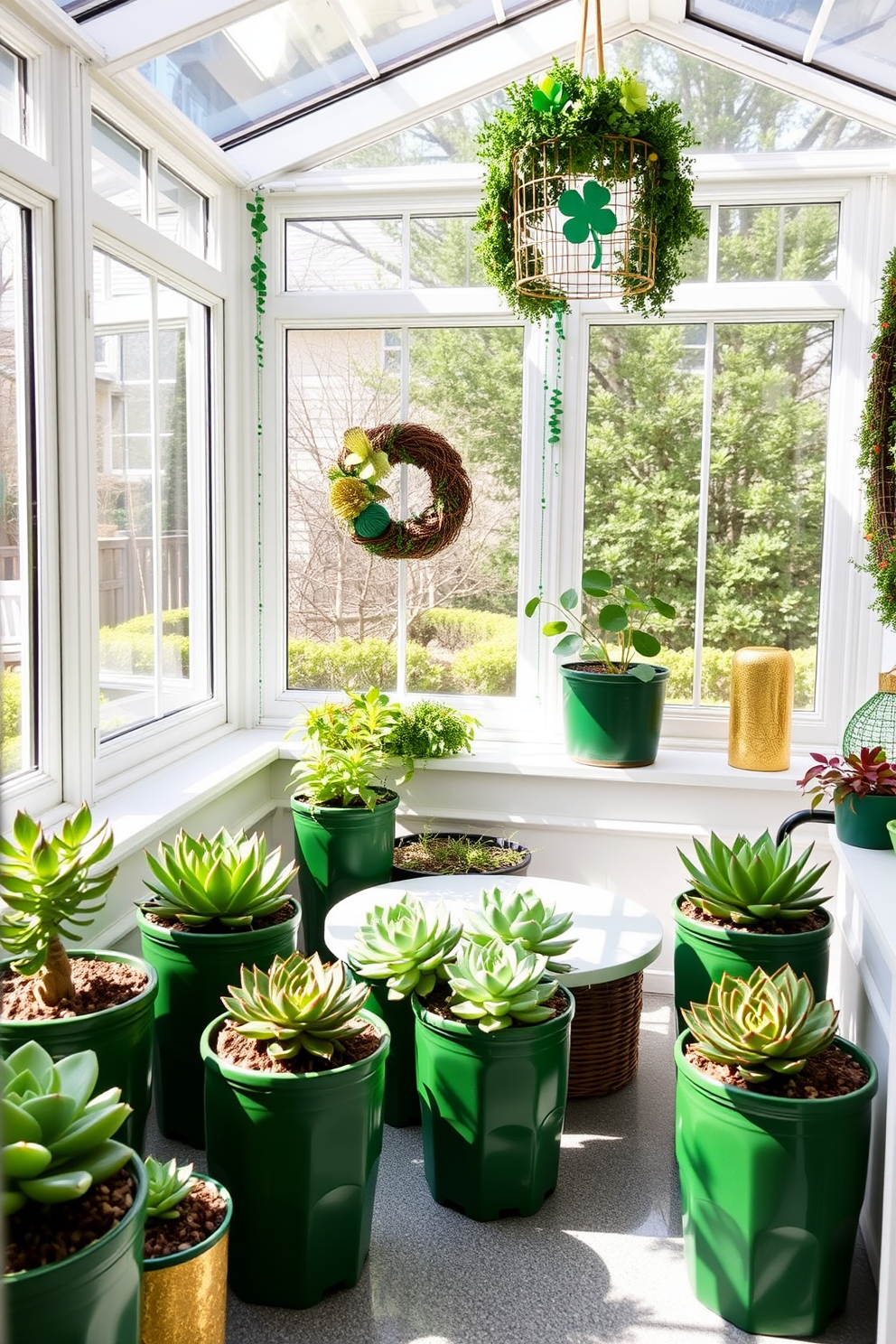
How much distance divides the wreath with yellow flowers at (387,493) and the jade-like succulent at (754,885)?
1.53 meters

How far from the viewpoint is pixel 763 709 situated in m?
3.64

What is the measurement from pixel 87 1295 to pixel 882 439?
3.06 meters

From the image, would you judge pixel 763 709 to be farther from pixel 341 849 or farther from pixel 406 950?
pixel 406 950

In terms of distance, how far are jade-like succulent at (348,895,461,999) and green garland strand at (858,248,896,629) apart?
1.72 meters

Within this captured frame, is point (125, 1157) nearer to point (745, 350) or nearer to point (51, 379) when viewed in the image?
point (51, 379)

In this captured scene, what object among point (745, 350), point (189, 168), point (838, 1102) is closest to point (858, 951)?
point (838, 1102)

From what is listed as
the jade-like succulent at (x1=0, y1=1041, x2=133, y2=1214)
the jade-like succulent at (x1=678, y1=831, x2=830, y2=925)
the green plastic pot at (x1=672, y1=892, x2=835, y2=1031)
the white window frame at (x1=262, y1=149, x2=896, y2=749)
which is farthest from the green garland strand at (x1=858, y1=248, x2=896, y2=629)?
the jade-like succulent at (x1=0, y1=1041, x2=133, y2=1214)

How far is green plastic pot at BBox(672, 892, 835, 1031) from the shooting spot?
244cm

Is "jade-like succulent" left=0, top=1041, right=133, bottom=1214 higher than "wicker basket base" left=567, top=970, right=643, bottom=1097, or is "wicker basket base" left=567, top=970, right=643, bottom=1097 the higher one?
"jade-like succulent" left=0, top=1041, right=133, bottom=1214

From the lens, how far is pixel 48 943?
2.00m

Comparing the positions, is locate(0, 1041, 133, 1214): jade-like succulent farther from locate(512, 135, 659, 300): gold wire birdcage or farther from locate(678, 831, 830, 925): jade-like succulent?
locate(512, 135, 659, 300): gold wire birdcage

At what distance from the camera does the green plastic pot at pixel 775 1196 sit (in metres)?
1.92

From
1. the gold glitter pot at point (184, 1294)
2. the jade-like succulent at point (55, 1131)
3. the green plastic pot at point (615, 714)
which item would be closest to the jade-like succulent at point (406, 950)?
the gold glitter pot at point (184, 1294)

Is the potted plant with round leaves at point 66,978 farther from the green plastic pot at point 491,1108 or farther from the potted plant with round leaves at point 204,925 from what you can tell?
the green plastic pot at point 491,1108
